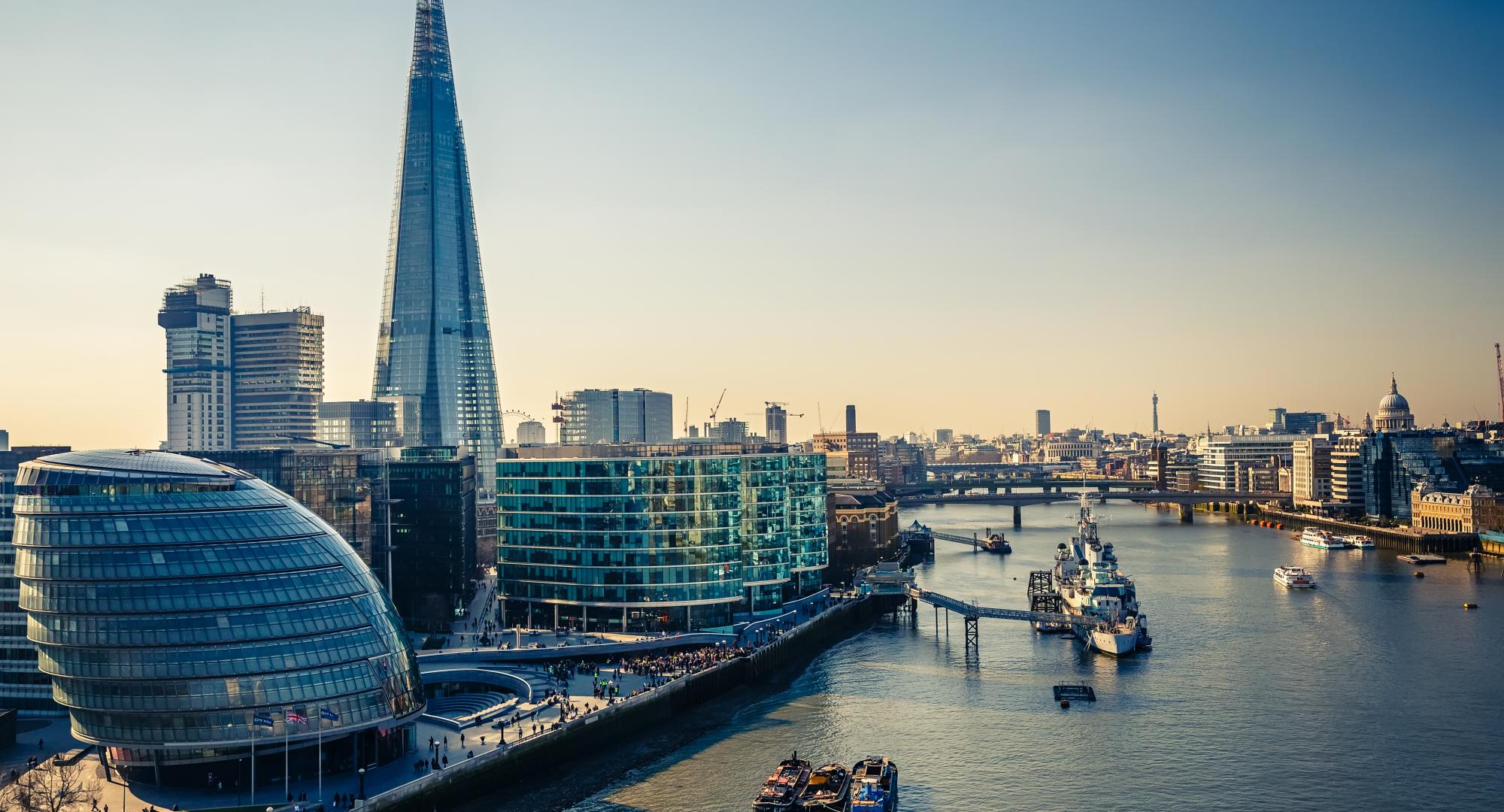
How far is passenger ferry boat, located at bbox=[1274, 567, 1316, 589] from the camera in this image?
127m

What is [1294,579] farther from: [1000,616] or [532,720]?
[532,720]

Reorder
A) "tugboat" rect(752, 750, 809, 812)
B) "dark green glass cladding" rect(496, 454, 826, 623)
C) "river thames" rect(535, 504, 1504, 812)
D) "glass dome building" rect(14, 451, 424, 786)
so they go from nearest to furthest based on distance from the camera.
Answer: "glass dome building" rect(14, 451, 424, 786) → "tugboat" rect(752, 750, 809, 812) → "river thames" rect(535, 504, 1504, 812) → "dark green glass cladding" rect(496, 454, 826, 623)

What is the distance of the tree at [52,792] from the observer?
5266 cm

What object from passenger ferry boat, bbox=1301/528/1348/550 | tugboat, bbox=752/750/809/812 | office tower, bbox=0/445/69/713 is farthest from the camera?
passenger ferry boat, bbox=1301/528/1348/550

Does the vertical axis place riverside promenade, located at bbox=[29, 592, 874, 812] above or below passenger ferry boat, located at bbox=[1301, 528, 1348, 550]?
below

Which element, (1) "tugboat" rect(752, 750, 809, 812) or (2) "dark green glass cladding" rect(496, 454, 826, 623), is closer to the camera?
(1) "tugboat" rect(752, 750, 809, 812)

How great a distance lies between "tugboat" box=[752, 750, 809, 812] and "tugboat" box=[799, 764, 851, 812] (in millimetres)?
334

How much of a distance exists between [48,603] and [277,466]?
3801 cm

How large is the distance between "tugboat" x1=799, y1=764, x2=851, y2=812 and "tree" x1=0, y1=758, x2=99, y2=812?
98.7ft

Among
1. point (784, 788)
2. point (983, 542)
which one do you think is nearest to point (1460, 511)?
point (983, 542)

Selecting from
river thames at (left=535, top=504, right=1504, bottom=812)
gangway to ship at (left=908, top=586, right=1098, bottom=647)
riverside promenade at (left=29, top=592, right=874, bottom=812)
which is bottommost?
river thames at (left=535, top=504, right=1504, bottom=812)

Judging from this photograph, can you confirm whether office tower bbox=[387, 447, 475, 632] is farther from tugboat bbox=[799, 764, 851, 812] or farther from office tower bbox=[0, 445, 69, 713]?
tugboat bbox=[799, 764, 851, 812]

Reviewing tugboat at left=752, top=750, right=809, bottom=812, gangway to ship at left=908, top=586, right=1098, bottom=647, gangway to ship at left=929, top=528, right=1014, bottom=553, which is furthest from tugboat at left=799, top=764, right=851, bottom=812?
gangway to ship at left=929, top=528, right=1014, bottom=553

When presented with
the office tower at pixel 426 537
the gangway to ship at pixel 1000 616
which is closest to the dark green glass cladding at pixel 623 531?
the office tower at pixel 426 537
